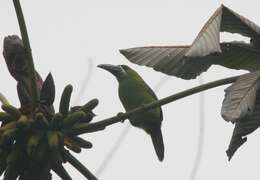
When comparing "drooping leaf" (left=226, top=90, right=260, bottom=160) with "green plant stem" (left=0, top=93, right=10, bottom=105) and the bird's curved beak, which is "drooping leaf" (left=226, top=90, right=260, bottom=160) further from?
the bird's curved beak

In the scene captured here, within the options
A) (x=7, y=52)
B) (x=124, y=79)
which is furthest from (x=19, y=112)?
(x=124, y=79)

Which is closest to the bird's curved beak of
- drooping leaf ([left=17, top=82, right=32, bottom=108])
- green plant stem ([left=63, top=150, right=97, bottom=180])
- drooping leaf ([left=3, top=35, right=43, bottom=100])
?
drooping leaf ([left=3, top=35, right=43, bottom=100])

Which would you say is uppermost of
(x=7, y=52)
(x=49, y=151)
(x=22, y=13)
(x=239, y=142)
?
(x=22, y=13)

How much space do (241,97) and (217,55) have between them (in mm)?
418

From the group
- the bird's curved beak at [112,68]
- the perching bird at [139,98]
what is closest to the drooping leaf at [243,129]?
the bird's curved beak at [112,68]

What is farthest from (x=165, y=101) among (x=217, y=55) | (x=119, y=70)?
(x=119, y=70)

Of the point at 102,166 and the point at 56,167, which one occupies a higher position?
the point at 56,167

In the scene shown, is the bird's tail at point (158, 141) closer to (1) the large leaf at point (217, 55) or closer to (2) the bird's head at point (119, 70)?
(2) the bird's head at point (119, 70)

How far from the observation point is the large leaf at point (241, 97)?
2554 mm

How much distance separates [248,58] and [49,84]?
99 centimetres

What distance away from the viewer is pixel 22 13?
2.82 m

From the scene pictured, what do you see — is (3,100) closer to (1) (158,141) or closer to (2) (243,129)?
(2) (243,129)

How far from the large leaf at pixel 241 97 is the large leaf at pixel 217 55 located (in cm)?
22

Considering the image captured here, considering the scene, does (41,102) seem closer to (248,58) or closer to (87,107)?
(87,107)
